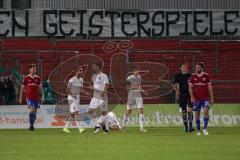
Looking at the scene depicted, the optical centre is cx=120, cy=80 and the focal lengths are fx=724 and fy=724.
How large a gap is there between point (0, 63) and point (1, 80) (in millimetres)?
1789

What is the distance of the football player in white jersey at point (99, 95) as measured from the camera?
25562 mm

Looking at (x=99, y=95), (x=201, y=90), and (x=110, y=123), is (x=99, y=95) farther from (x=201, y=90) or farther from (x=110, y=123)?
(x=201, y=90)

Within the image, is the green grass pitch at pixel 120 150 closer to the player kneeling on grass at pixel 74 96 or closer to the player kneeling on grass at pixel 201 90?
the player kneeling on grass at pixel 201 90

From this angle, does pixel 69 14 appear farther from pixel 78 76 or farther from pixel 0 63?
pixel 78 76

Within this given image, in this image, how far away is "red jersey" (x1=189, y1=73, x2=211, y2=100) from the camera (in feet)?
80.7

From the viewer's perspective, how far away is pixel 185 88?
26.8 m

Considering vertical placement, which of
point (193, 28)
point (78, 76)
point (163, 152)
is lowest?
point (163, 152)

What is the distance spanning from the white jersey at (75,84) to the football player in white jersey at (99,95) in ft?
2.08

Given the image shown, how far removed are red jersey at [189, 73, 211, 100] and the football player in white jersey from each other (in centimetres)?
328

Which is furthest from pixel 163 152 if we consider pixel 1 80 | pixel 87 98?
pixel 1 80

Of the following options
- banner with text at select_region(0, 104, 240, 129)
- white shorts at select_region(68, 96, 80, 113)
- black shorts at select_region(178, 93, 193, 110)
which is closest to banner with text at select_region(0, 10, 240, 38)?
banner with text at select_region(0, 104, 240, 129)

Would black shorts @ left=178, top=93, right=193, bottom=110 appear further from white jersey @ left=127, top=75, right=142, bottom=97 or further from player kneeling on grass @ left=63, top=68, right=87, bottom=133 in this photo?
player kneeling on grass @ left=63, top=68, right=87, bottom=133

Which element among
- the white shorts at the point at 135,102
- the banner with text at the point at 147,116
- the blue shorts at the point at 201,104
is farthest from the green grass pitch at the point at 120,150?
the banner with text at the point at 147,116

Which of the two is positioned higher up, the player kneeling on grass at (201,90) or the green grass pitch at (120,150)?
the player kneeling on grass at (201,90)
